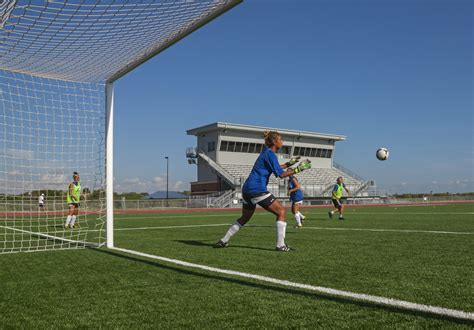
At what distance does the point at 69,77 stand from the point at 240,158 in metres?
46.3

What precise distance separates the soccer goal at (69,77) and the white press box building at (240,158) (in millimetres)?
38915

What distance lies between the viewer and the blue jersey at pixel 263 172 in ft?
23.9

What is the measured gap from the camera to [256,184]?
24.1ft

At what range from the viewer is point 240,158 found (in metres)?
55.8

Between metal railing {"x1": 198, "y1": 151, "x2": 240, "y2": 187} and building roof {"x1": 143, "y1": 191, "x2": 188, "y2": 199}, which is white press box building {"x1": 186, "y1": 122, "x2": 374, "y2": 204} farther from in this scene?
building roof {"x1": 143, "y1": 191, "x2": 188, "y2": 199}

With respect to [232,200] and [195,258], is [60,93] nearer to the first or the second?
[195,258]

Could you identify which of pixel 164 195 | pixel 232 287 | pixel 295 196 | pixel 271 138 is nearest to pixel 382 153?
pixel 295 196

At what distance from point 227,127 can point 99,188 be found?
44.2 meters

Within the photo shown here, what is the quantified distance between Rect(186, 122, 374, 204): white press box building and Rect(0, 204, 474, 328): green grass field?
137ft

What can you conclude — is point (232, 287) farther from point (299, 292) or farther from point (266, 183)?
point (266, 183)

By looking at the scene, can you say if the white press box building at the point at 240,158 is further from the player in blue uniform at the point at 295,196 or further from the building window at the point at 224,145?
the player in blue uniform at the point at 295,196

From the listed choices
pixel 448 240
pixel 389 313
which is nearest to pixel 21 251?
pixel 389 313

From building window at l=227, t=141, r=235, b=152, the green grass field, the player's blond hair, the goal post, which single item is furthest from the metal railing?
the green grass field

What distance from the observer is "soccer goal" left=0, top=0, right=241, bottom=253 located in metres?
6.67
